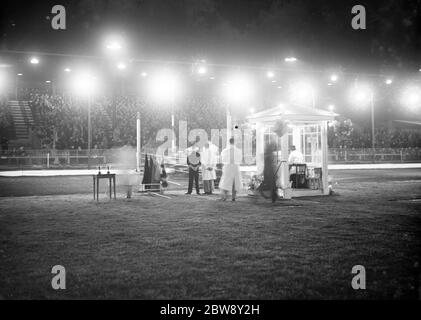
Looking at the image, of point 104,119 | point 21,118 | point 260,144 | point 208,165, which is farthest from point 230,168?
point 21,118

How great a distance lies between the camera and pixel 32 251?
22.6 feet

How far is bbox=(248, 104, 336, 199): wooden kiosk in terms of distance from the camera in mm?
14500

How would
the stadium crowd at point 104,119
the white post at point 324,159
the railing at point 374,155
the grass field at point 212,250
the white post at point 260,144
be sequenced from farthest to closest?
the railing at point 374,155
the stadium crowd at point 104,119
the white post at point 260,144
the white post at point 324,159
the grass field at point 212,250

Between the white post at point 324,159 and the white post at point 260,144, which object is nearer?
the white post at point 324,159

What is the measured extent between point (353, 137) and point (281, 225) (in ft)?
129

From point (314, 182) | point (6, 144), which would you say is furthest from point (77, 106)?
point (314, 182)

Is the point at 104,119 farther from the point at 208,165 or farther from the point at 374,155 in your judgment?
the point at 374,155

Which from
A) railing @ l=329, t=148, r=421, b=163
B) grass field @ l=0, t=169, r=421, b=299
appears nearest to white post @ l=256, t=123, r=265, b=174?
grass field @ l=0, t=169, r=421, b=299

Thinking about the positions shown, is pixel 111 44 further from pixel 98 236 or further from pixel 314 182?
pixel 98 236

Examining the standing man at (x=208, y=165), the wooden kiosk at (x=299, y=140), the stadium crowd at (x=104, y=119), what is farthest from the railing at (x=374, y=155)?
the standing man at (x=208, y=165)

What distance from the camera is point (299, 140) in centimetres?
1680

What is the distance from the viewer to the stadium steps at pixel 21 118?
44438 millimetres

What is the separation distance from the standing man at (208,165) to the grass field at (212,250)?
3.65 m

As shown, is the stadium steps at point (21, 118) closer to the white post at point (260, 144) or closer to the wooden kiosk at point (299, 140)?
the white post at point (260, 144)
